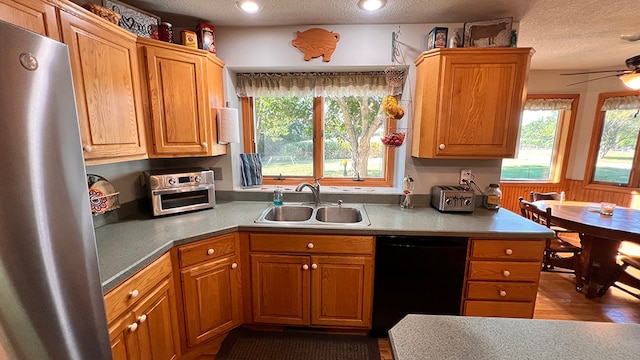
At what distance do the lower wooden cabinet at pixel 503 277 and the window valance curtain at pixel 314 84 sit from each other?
1.43 meters

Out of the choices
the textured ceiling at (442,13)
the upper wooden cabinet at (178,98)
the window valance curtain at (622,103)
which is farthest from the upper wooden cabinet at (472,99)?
the window valance curtain at (622,103)

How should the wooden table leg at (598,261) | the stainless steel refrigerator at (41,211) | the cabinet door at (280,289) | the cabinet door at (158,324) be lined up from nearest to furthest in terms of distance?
1. the stainless steel refrigerator at (41,211)
2. the cabinet door at (158,324)
3. the cabinet door at (280,289)
4. the wooden table leg at (598,261)

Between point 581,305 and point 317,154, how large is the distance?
8.99 feet

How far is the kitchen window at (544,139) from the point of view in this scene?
3.73 metres

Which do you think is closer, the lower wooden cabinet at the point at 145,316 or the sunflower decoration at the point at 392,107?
the lower wooden cabinet at the point at 145,316

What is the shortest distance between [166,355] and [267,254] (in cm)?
77

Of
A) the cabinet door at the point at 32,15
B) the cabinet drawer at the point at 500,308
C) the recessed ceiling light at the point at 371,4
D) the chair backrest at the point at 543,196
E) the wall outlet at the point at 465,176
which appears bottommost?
the cabinet drawer at the point at 500,308

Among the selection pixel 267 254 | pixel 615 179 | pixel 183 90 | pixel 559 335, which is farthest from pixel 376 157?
pixel 615 179

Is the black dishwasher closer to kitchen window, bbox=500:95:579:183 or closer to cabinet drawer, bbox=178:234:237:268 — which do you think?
cabinet drawer, bbox=178:234:237:268

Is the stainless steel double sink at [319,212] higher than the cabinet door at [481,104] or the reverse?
the reverse

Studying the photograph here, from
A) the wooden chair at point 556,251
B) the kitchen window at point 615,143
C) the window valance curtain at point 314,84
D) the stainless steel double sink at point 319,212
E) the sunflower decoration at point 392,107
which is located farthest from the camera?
the kitchen window at point 615,143

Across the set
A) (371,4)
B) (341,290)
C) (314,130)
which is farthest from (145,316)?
(371,4)

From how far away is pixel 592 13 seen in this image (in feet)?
5.97

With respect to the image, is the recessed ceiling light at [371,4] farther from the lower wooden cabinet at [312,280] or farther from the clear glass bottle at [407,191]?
the lower wooden cabinet at [312,280]
